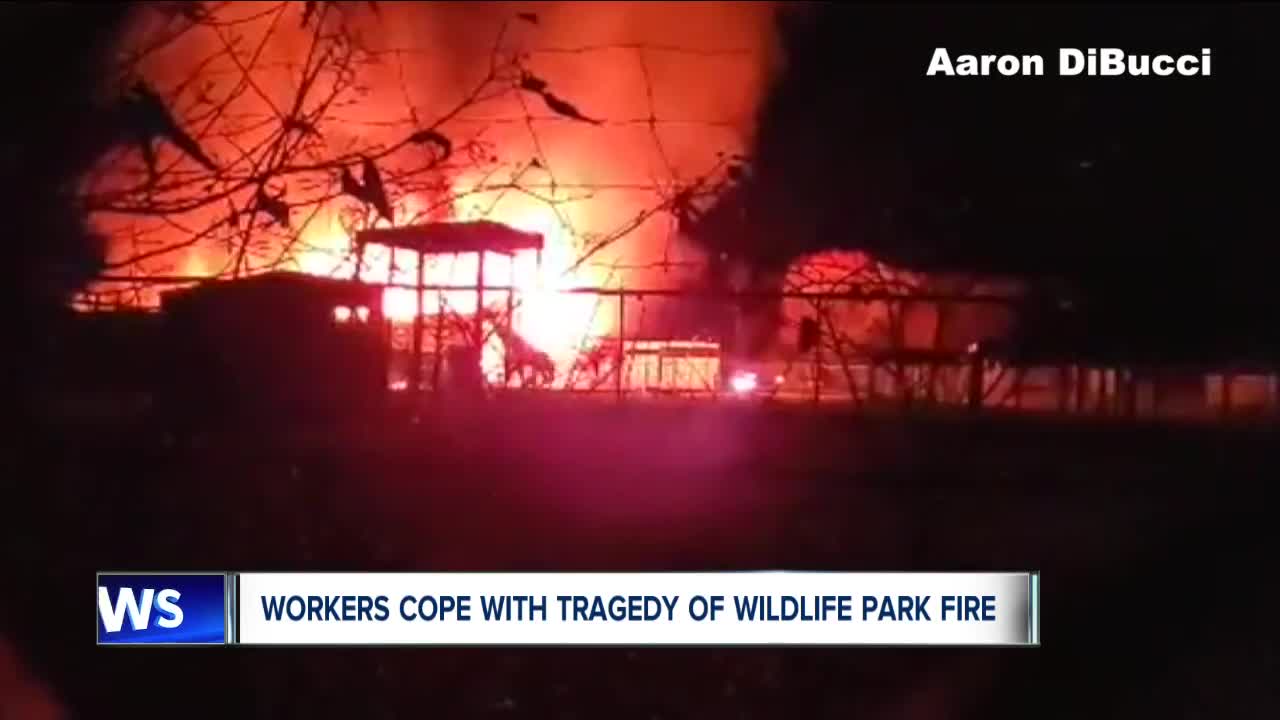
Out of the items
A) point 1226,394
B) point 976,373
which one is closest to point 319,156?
point 976,373

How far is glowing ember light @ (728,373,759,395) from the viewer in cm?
124

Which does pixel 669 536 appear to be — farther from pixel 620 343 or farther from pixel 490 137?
pixel 490 137

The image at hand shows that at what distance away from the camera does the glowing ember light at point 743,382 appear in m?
1.24

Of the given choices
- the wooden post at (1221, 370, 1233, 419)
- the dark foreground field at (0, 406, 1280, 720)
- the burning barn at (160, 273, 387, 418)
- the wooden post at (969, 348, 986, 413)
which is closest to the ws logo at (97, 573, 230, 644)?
the dark foreground field at (0, 406, 1280, 720)

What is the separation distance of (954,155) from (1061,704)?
1.85ft

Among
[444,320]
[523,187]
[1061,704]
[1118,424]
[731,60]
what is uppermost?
[731,60]

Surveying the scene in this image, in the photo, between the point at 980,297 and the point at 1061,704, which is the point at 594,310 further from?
the point at 1061,704

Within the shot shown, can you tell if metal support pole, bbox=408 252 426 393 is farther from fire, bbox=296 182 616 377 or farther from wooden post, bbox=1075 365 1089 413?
wooden post, bbox=1075 365 1089 413

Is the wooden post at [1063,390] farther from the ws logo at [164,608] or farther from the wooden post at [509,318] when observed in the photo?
the ws logo at [164,608]

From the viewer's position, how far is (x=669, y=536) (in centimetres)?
124

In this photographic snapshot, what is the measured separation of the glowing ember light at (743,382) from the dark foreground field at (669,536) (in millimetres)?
26

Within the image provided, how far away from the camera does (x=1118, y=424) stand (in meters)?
1.29

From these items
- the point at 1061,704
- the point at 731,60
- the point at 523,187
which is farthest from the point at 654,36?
the point at 1061,704

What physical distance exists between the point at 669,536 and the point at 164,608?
50 cm
